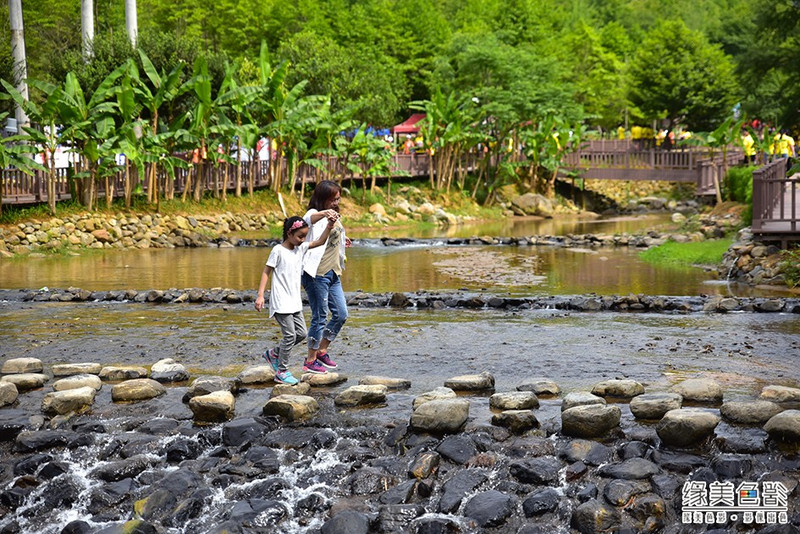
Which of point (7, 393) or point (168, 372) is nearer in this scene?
point (7, 393)

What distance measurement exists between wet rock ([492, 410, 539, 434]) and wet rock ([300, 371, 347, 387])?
210 cm

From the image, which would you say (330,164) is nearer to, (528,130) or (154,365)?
(528,130)

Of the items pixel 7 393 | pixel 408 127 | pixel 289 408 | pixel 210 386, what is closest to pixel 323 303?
pixel 210 386

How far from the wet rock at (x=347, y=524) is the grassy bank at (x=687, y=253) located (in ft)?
53.3

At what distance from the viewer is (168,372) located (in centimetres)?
962

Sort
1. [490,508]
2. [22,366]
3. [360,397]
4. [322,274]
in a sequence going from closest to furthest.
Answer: [490,508] < [360,397] < [322,274] < [22,366]

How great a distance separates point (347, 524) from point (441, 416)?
5.57 feet

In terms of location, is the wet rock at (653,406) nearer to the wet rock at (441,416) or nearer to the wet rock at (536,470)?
the wet rock at (536,470)

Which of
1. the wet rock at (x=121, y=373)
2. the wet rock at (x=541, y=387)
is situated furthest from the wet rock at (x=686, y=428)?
the wet rock at (x=121, y=373)

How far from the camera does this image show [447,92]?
169 feet

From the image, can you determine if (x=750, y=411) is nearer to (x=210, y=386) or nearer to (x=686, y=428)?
(x=686, y=428)

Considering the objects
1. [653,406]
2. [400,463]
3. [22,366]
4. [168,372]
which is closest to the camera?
[400,463]

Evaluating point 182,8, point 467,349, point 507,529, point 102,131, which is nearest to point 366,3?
point 182,8

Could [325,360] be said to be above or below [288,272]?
below
